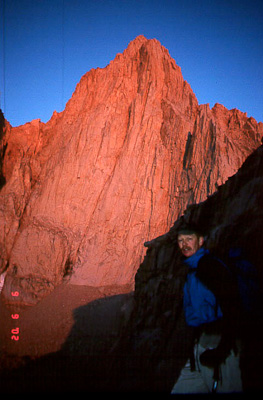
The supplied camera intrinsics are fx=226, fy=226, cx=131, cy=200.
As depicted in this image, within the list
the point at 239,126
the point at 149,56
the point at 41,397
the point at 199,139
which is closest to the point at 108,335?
the point at 41,397

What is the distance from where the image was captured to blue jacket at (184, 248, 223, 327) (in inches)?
77.9

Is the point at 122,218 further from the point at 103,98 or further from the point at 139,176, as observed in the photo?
the point at 103,98

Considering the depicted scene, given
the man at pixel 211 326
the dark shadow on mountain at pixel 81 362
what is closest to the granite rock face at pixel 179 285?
the man at pixel 211 326

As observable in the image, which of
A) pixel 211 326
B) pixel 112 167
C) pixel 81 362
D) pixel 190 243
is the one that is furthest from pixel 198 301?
pixel 112 167

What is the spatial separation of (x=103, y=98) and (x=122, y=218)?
9671 millimetres

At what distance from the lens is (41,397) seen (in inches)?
91.4

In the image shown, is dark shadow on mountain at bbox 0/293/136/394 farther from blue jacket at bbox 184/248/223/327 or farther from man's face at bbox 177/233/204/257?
man's face at bbox 177/233/204/257

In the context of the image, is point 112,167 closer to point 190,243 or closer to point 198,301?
point 190,243

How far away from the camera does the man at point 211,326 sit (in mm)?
1895

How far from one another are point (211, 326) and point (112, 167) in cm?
→ 1569

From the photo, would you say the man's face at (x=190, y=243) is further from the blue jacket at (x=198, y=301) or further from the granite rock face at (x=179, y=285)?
the granite rock face at (x=179, y=285)

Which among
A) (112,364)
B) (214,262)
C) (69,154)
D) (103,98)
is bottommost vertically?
(112,364)

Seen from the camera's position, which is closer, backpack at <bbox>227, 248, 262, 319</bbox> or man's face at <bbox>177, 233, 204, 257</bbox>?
backpack at <bbox>227, 248, 262, 319</bbox>

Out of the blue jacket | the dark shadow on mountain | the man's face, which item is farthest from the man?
the dark shadow on mountain
